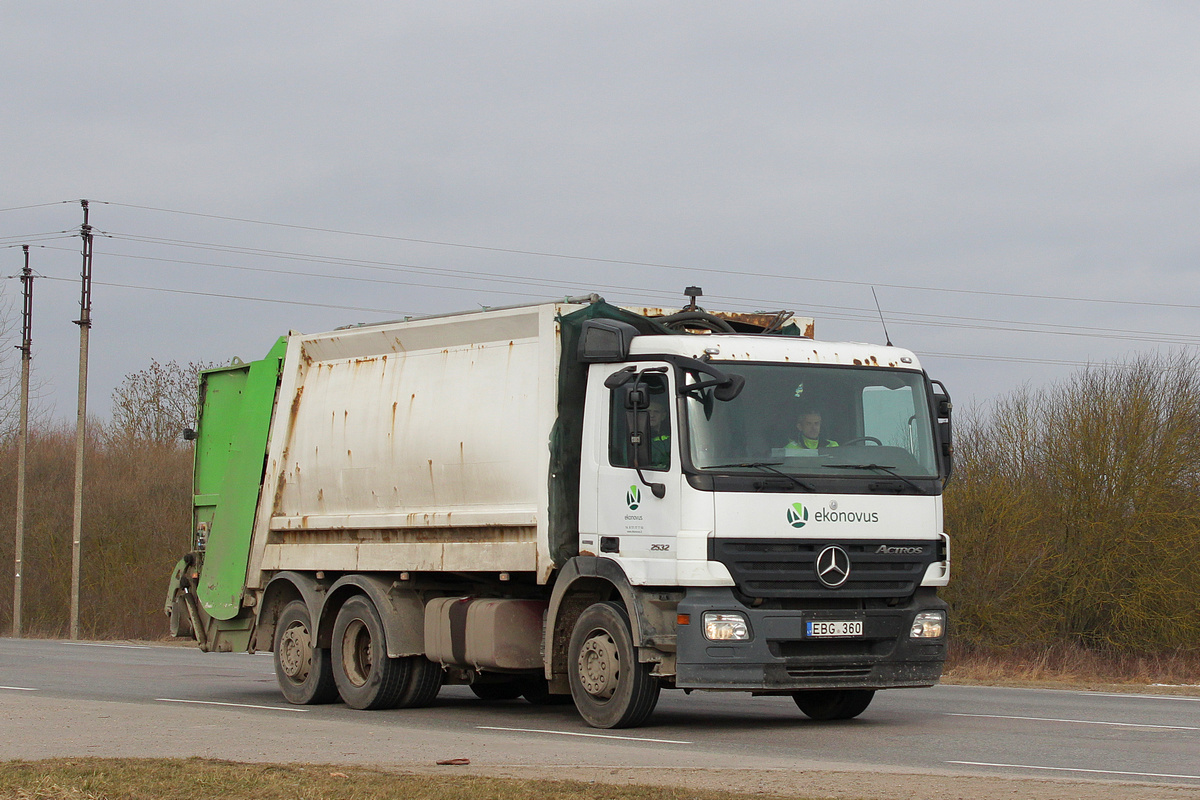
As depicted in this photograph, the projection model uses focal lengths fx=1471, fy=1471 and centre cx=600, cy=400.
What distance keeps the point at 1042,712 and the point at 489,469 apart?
587 centimetres

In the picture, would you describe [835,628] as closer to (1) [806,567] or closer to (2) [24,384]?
(1) [806,567]

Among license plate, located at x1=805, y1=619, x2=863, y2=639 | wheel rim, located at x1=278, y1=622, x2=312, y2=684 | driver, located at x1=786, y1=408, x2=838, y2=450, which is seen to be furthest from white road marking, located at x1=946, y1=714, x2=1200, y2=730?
wheel rim, located at x1=278, y1=622, x2=312, y2=684

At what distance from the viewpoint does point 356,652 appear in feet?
46.0

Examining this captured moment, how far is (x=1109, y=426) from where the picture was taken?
96.4ft

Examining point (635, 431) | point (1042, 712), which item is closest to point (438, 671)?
point (635, 431)

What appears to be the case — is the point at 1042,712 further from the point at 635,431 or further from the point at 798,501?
the point at 635,431

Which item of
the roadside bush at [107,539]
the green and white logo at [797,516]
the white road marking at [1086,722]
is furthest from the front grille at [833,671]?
the roadside bush at [107,539]

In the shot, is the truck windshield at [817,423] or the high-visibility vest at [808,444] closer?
the truck windshield at [817,423]

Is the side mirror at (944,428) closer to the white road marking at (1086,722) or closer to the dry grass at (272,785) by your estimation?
the white road marking at (1086,722)

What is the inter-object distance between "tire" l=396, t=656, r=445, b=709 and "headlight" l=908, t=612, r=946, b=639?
4.53 m

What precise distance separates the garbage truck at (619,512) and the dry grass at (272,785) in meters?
2.77

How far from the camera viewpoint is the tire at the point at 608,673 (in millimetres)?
11227

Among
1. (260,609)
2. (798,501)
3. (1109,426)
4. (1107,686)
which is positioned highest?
(1109,426)

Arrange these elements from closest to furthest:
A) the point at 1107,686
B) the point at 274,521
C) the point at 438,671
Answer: the point at 438,671 < the point at 274,521 < the point at 1107,686
